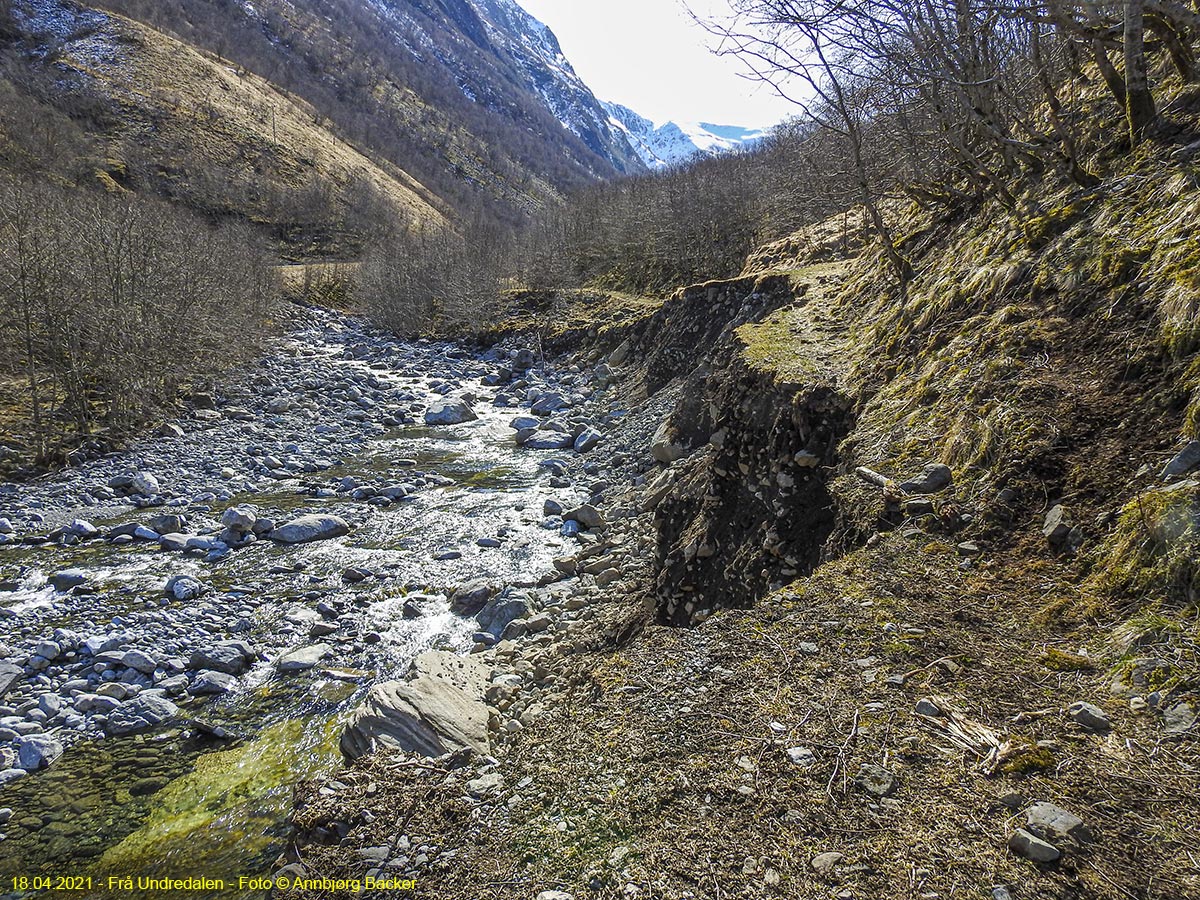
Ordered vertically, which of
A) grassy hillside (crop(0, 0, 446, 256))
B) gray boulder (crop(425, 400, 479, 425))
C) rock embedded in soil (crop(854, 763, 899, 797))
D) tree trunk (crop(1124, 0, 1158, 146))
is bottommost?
rock embedded in soil (crop(854, 763, 899, 797))

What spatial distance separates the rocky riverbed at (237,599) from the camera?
6086mm

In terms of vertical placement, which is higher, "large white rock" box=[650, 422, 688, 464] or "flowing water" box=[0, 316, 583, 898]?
"large white rock" box=[650, 422, 688, 464]

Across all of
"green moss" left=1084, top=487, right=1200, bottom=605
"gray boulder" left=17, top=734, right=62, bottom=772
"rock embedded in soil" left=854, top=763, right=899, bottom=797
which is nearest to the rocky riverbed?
"gray boulder" left=17, top=734, right=62, bottom=772

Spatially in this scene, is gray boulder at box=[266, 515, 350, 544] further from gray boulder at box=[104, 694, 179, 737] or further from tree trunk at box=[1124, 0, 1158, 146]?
tree trunk at box=[1124, 0, 1158, 146]

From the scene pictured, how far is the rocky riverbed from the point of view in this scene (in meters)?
6.09

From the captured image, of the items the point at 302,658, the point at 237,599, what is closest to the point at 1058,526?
the point at 302,658

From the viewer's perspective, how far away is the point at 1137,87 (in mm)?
5082

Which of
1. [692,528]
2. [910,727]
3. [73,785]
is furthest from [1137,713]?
[73,785]

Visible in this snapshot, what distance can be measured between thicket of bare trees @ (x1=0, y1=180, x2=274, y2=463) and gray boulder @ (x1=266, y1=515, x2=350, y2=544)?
656 cm

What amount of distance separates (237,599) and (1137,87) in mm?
12219

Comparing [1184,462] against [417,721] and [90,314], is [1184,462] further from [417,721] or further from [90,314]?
[90,314]

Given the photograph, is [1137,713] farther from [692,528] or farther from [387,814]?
[692,528]

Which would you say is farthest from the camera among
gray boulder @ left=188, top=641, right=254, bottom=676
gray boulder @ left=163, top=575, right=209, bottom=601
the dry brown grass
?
gray boulder @ left=163, top=575, right=209, bottom=601

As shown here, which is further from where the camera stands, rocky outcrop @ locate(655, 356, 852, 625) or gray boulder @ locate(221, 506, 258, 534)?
→ gray boulder @ locate(221, 506, 258, 534)
